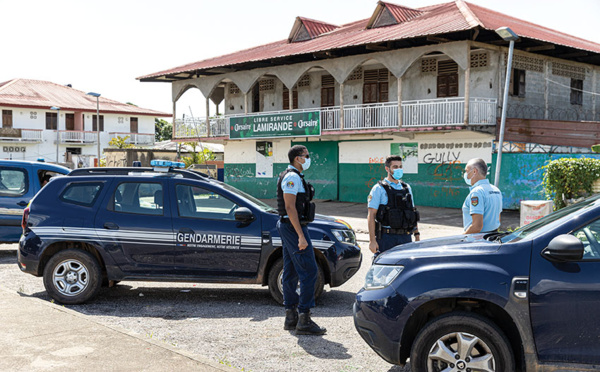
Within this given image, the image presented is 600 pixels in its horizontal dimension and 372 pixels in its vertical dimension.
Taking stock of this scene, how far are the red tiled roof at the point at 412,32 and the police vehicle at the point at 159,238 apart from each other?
49.3 ft

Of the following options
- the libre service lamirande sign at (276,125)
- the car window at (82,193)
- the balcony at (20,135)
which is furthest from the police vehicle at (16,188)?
the balcony at (20,135)

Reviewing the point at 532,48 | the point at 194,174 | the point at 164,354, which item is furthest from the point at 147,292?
the point at 532,48

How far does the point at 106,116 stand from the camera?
5734cm

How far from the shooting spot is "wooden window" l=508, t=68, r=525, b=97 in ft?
80.2

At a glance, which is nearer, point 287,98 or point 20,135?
point 287,98

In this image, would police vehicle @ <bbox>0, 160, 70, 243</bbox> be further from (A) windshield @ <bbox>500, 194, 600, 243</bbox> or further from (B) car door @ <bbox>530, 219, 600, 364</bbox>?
(B) car door @ <bbox>530, 219, 600, 364</bbox>

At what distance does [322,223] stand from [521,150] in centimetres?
1625

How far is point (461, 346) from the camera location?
4.16 meters

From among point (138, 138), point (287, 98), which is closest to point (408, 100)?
point (287, 98)

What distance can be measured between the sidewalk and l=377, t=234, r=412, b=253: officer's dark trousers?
8.45 ft

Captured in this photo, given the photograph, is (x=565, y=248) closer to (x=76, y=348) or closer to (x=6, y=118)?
(x=76, y=348)

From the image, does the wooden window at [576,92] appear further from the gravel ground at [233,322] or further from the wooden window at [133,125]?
the wooden window at [133,125]

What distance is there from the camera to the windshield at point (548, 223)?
4227mm

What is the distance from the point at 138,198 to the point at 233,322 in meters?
2.03
